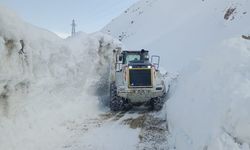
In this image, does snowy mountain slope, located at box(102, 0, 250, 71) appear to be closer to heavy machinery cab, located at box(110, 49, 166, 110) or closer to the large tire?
heavy machinery cab, located at box(110, 49, 166, 110)

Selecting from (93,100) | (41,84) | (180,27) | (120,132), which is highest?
(180,27)

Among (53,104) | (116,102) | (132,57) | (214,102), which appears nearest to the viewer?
(214,102)

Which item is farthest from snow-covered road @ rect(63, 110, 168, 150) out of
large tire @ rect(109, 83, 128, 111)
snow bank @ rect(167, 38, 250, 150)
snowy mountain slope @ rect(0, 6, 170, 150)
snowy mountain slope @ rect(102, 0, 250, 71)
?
snowy mountain slope @ rect(102, 0, 250, 71)

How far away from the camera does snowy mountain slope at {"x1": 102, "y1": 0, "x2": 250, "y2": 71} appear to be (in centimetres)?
3972

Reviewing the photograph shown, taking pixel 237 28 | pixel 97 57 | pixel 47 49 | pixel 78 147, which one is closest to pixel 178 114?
pixel 78 147

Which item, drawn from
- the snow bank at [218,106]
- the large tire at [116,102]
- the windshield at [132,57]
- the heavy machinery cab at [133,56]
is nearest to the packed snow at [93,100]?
the snow bank at [218,106]

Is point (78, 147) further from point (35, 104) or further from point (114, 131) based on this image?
point (35, 104)

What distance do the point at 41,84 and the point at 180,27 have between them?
38.2m

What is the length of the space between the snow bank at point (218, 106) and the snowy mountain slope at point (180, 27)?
549 inches

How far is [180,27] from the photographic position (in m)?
50.9

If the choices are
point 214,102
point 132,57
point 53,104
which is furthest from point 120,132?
point 132,57

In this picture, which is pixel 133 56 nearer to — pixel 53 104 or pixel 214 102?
pixel 53 104

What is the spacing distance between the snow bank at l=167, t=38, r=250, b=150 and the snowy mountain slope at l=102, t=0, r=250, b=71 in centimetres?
1393

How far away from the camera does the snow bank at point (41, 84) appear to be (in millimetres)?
11320
